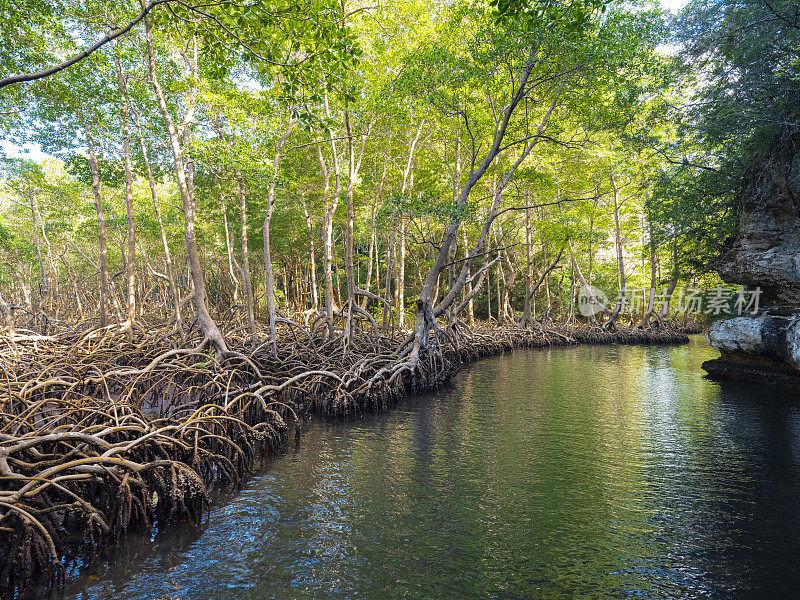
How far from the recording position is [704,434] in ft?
26.4

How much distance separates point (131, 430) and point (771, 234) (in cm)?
1504

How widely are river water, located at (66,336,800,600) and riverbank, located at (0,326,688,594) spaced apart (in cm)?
37

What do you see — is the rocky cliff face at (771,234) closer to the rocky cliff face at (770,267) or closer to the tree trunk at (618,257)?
the rocky cliff face at (770,267)

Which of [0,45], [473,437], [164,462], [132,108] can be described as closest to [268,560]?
[164,462]

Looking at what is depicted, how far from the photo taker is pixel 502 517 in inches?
194

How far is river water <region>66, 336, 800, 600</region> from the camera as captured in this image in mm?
3768

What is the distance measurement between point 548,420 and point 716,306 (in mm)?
13087

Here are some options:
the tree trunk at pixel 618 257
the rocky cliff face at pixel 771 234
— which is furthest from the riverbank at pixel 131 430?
the tree trunk at pixel 618 257

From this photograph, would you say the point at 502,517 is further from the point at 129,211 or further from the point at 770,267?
the point at 129,211

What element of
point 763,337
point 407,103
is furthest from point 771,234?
point 407,103

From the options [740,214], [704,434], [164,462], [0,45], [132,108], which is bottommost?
[704,434]

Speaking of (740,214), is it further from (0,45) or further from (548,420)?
(0,45)

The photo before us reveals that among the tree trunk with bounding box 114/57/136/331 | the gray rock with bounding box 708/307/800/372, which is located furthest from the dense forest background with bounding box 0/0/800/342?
the gray rock with bounding box 708/307/800/372

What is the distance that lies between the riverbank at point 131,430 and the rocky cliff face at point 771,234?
890cm
